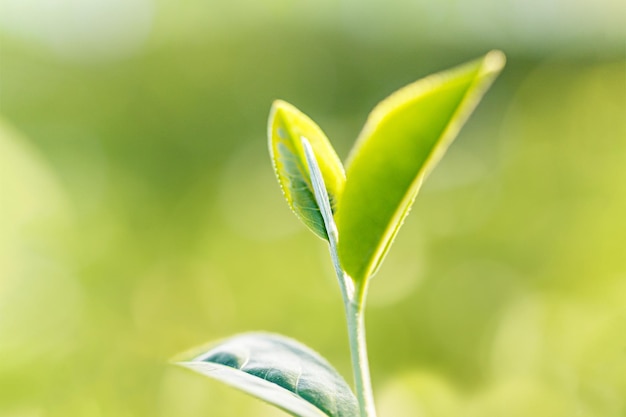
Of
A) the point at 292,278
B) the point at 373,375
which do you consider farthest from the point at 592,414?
the point at 292,278

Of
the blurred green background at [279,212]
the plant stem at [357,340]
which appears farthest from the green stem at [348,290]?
the blurred green background at [279,212]

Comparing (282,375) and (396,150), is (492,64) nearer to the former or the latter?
(396,150)

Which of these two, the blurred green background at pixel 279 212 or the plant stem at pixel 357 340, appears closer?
the plant stem at pixel 357 340

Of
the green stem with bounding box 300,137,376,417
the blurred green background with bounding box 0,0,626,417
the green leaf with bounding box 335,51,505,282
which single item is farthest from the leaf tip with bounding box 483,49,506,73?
the blurred green background with bounding box 0,0,626,417

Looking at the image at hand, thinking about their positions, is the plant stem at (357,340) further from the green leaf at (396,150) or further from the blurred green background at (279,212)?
the blurred green background at (279,212)

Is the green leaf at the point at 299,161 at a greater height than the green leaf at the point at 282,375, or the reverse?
the green leaf at the point at 299,161

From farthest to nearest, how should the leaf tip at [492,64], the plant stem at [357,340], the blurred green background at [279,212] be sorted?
1. the blurred green background at [279,212]
2. the plant stem at [357,340]
3. the leaf tip at [492,64]

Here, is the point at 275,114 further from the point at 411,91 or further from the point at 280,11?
the point at 280,11
